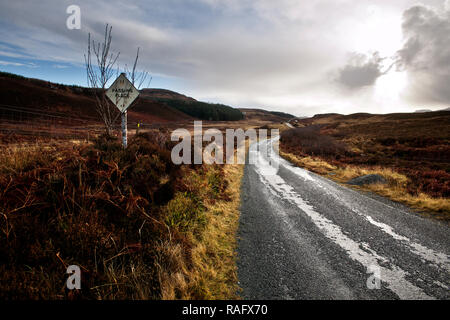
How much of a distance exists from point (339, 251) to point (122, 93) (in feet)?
24.0

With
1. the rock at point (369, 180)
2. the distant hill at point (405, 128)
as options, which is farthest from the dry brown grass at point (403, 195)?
the distant hill at point (405, 128)

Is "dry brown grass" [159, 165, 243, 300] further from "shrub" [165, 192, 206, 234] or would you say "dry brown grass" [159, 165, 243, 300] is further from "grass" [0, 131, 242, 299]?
"shrub" [165, 192, 206, 234]

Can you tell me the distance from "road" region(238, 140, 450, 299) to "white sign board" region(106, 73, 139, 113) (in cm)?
512

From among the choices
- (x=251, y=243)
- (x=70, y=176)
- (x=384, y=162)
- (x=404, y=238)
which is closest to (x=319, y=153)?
(x=384, y=162)

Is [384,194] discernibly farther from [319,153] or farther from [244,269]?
[319,153]

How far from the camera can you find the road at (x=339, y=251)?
3.19 metres

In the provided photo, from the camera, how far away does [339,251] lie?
433 cm

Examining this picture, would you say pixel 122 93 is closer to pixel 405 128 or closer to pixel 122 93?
pixel 122 93

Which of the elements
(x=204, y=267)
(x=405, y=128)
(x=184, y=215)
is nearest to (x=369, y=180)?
(x=184, y=215)

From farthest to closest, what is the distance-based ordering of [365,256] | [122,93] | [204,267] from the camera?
[122,93] < [365,256] < [204,267]

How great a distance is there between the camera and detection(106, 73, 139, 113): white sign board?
18.6 ft

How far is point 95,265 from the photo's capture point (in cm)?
255

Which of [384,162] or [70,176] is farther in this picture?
[384,162]

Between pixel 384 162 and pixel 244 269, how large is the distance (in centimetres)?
2388
